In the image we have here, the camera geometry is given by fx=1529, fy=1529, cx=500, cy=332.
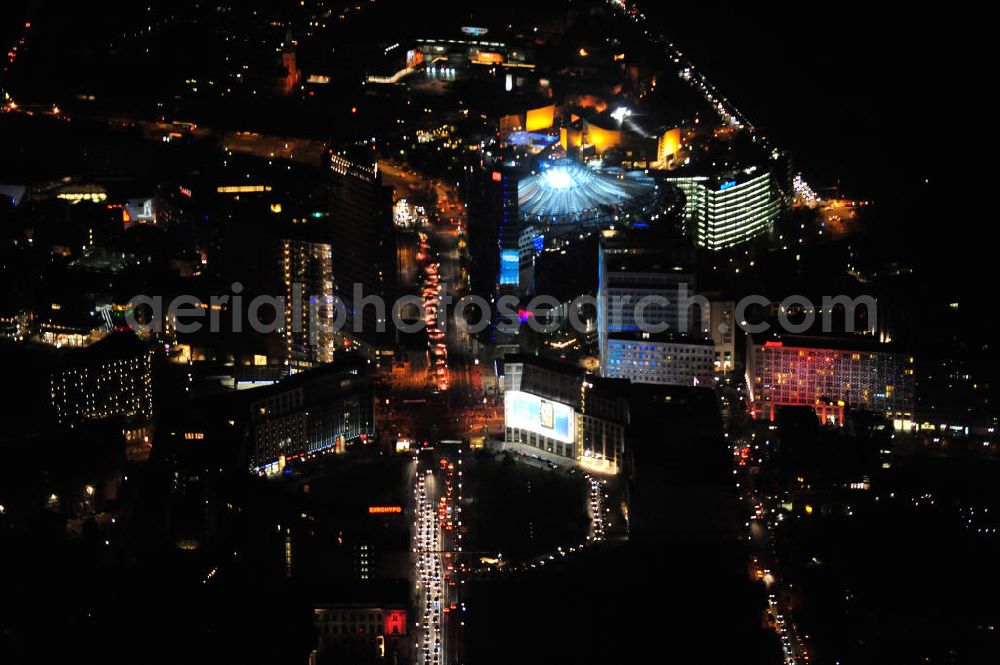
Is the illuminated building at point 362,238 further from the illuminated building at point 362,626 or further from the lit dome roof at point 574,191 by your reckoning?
the illuminated building at point 362,626

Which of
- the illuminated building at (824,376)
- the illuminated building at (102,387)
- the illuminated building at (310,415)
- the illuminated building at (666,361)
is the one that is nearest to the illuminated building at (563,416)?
the illuminated building at (666,361)

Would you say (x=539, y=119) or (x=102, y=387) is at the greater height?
(x=539, y=119)

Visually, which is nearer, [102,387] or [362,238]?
[102,387]

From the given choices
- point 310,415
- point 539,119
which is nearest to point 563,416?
point 310,415

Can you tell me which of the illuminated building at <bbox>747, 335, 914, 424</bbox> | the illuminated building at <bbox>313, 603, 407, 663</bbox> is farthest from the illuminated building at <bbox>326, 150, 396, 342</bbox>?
the illuminated building at <bbox>313, 603, 407, 663</bbox>

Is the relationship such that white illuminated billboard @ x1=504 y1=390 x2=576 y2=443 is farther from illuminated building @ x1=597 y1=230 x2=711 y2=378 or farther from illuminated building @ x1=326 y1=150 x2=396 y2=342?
illuminated building @ x1=326 y1=150 x2=396 y2=342

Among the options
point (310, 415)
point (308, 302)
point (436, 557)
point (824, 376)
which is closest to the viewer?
point (436, 557)

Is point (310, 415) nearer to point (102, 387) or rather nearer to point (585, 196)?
point (102, 387)
